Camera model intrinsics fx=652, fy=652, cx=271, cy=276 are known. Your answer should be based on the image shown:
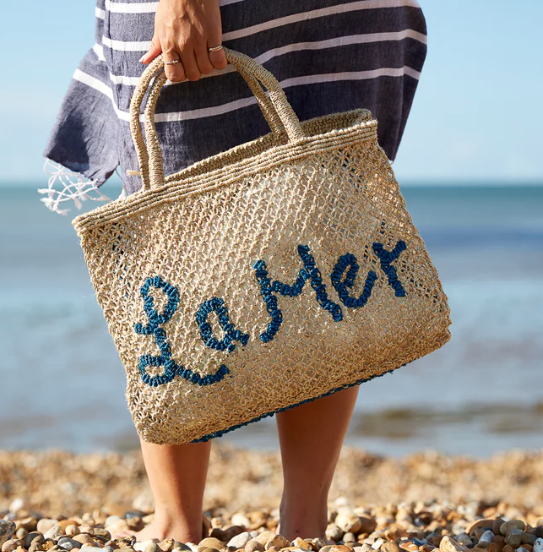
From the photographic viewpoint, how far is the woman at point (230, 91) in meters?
1.25

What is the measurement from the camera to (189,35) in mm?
1188

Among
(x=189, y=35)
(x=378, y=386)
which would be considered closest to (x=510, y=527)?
(x=189, y=35)

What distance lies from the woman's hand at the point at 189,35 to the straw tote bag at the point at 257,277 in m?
0.03

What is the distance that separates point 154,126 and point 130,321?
38 centimetres

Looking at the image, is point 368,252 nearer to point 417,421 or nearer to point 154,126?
point 154,126

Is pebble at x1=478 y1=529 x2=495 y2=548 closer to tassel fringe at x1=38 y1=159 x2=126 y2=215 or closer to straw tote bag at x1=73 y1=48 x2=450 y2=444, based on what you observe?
straw tote bag at x1=73 y1=48 x2=450 y2=444

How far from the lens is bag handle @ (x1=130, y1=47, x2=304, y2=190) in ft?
4.00

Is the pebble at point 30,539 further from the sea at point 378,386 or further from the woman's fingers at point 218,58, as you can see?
the woman's fingers at point 218,58

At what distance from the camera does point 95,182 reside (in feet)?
4.99

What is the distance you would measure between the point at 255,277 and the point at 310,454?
515 millimetres

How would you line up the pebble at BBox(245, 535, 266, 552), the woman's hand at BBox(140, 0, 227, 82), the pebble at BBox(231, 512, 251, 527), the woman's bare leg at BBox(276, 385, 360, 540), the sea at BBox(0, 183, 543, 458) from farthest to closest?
the sea at BBox(0, 183, 543, 458) < the pebble at BBox(231, 512, 251, 527) < the woman's bare leg at BBox(276, 385, 360, 540) < the pebble at BBox(245, 535, 266, 552) < the woman's hand at BBox(140, 0, 227, 82)

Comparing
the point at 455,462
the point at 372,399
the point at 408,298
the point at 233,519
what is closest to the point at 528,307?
the point at 372,399

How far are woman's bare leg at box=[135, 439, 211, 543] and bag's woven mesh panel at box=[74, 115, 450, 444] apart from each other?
0.68 ft

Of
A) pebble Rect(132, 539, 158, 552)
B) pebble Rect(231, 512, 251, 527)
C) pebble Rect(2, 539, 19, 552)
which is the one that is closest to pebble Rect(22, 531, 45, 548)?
pebble Rect(2, 539, 19, 552)
